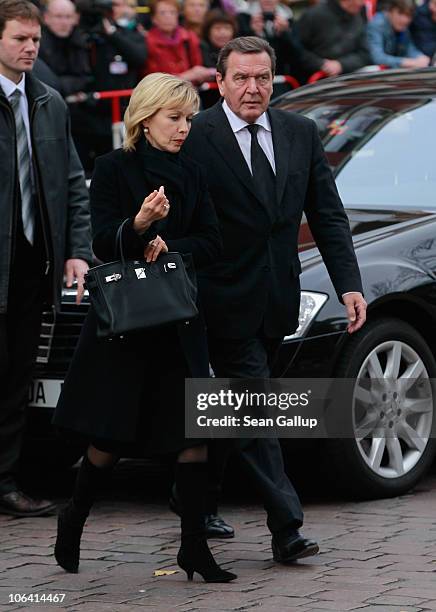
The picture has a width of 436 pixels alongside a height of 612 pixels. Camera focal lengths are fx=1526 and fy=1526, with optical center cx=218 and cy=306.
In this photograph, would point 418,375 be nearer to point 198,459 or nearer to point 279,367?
point 279,367

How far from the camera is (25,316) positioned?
659 cm

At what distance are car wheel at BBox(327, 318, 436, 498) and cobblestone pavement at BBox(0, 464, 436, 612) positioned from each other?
0.12 meters

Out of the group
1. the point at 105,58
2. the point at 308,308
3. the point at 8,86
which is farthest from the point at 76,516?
the point at 105,58

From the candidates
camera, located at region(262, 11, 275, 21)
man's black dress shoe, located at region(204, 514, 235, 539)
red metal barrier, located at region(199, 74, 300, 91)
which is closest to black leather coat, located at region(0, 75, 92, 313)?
man's black dress shoe, located at region(204, 514, 235, 539)

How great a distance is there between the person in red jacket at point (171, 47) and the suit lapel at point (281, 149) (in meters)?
7.90

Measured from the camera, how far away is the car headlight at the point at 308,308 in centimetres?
639

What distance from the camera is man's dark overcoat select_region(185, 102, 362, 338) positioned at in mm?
5570

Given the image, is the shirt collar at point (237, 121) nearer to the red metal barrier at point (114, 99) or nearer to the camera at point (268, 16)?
the red metal barrier at point (114, 99)

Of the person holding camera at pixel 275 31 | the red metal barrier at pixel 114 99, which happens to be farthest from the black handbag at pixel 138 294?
the person holding camera at pixel 275 31

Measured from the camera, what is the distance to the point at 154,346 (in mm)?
5234

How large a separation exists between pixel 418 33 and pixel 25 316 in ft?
33.1

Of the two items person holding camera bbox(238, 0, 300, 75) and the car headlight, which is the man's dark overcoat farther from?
person holding camera bbox(238, 0, 300, 75)

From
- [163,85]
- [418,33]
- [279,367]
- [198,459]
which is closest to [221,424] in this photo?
[198,459]

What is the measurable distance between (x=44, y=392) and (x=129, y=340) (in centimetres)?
153
